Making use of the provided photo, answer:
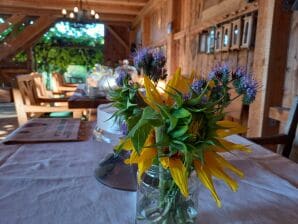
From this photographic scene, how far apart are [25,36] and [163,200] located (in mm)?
7478

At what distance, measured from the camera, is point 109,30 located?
362 inches

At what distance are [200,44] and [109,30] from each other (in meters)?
6.66

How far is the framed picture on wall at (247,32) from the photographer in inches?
82.7

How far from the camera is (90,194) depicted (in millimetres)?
677

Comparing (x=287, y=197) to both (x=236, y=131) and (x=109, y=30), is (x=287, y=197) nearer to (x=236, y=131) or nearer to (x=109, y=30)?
(x=236, y=131)

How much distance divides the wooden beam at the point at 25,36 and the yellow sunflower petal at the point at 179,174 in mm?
7363

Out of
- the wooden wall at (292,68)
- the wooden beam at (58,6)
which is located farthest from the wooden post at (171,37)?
the wooden beam at (58,6)

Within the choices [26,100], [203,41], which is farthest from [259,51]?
[26,100]

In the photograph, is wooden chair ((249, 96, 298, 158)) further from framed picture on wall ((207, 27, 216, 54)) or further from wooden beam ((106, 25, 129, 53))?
wooden beam ((106, 25, 129, 53))

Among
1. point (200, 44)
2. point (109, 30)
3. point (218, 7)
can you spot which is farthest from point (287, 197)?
point (109, 30)

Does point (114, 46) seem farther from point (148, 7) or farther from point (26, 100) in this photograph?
point (26, 100)

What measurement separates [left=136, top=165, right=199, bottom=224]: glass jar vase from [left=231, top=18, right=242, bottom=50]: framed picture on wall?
6.80 ft

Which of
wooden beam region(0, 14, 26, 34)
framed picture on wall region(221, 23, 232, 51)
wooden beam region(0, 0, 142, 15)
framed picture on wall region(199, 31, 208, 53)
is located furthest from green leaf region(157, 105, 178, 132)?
wooden beam region(0, 14, 26, 34)

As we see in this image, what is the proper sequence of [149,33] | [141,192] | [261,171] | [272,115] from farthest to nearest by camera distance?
[149,33]
[272,115]
[261,171]
[141,192]
